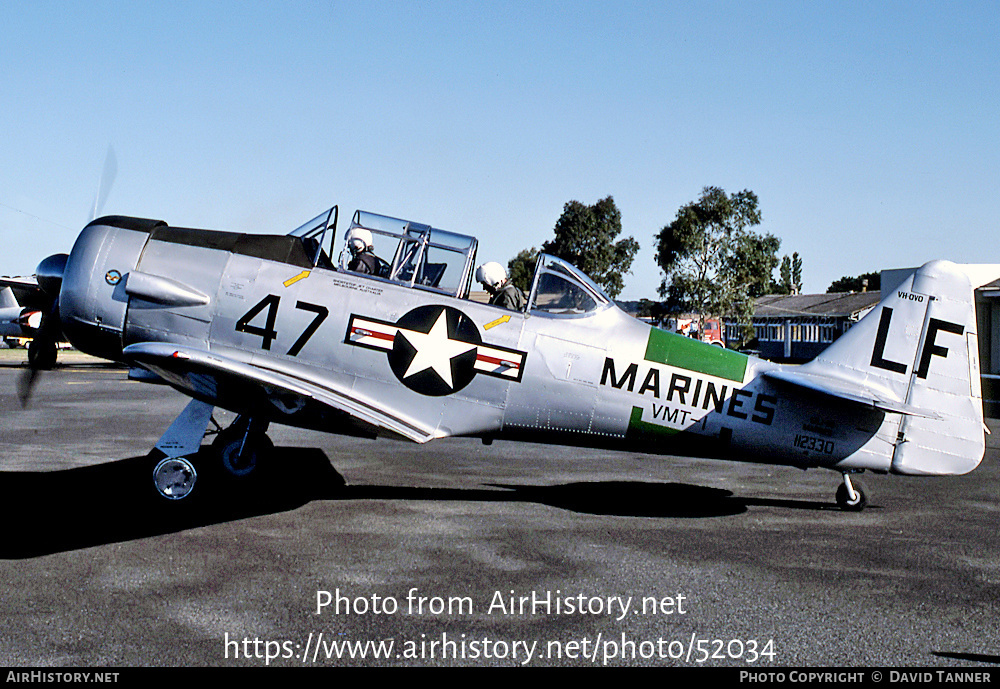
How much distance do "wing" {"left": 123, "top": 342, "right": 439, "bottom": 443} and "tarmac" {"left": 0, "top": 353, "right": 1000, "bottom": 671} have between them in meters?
0.87

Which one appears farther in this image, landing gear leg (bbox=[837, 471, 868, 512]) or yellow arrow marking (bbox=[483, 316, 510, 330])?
landing gear leg (bbox=[837, 471, 868, 512])

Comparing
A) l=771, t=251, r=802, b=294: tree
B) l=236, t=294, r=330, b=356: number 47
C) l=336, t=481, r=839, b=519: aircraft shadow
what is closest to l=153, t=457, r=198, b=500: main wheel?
l=236, t=294, r=330, b=356: number 47

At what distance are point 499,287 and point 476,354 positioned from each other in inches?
57.4

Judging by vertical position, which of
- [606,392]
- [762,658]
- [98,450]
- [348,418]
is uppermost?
[606,392]

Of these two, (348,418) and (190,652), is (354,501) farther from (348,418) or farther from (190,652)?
(190,652)

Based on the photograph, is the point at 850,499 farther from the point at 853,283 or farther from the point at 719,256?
the point at 853,283

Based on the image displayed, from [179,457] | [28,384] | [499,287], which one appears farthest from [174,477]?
[499,287]

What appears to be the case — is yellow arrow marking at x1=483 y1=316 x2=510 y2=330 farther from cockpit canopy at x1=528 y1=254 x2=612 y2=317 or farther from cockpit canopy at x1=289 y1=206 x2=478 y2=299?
cockpit canopy at x1=289 y1=206 x2=478 y2=299

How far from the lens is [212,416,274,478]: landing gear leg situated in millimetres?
8414

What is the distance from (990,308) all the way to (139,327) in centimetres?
3087

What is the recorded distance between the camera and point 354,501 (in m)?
8.04

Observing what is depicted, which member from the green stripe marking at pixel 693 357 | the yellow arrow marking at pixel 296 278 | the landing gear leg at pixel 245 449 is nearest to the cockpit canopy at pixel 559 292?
the green stripe marking at pixel 693 357

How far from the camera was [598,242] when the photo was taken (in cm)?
6875

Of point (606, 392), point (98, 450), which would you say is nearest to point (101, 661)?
point (606, 392)
